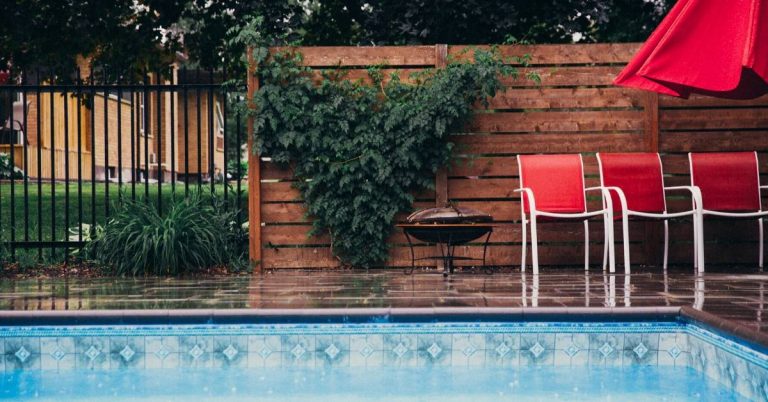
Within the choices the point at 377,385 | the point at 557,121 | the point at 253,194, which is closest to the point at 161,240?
the point at 253,194

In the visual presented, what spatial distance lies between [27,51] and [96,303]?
26.8 ft

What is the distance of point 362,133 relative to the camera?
7797 millimetres

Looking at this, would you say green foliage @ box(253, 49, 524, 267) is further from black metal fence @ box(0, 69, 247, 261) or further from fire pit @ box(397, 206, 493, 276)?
fire pit @ box(397, 206, 493, 276)

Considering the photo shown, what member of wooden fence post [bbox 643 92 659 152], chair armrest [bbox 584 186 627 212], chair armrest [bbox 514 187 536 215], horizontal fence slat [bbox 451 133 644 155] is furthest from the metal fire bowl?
wooden fence post [bbox 643 92 659 152]

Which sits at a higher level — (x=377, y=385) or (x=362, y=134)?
(x=362, y=134)

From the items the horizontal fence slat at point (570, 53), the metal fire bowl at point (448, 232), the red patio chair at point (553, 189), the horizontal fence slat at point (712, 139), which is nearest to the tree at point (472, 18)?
the horizontal fence slat at point (570, 53)

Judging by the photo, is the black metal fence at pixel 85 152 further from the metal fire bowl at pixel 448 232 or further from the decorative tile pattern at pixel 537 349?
the decorative tile pattern at pixel 537 349

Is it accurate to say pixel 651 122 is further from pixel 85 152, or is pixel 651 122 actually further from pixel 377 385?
pixel 85 152

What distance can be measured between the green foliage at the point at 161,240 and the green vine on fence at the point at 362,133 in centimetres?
78

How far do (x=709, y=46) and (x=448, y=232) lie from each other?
88.9 inches

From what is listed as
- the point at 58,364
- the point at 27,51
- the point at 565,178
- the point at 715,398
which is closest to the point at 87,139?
the point at 27,51

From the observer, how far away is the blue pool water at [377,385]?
4078 mm

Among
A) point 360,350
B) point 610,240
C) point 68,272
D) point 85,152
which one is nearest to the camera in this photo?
point 360,350

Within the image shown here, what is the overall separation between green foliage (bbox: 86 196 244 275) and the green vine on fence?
78cm
